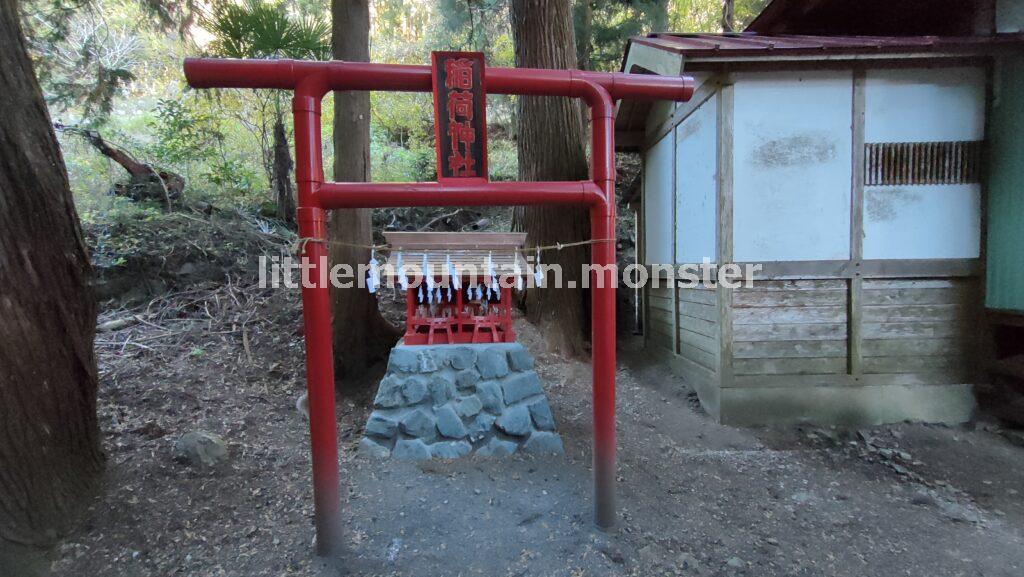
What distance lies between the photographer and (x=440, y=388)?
3855mm

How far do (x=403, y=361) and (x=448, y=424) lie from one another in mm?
631

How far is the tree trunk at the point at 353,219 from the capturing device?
492 cm

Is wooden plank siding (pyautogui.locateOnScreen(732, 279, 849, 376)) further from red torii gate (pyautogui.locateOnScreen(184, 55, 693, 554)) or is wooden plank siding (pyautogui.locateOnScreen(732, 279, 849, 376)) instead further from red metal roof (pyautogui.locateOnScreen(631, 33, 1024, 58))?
red torii gate (pyautogui.locateOnScreen(184, 55, 693, 554))

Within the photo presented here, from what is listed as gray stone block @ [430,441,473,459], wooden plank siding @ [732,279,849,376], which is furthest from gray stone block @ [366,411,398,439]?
wooden plank siding @ [732,279,849,376]

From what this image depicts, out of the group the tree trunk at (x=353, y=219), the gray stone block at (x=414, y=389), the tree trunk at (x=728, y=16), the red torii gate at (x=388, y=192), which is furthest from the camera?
the tree trunk at (x=728, y=16)

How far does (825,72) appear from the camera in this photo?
14.5 ft

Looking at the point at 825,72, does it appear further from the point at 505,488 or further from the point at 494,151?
the point at 494,151

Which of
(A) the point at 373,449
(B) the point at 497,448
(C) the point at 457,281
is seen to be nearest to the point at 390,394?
(A) the point at 373,449

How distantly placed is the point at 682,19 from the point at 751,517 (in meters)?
12.9

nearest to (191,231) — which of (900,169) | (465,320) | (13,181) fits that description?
(13,181)

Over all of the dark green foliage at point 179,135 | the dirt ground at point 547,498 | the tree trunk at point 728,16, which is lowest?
the dirt ground at point 547,498

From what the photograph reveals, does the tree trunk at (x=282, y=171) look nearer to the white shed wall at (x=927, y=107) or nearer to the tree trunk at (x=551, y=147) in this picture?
the tree trunk at (x=551, y=147)

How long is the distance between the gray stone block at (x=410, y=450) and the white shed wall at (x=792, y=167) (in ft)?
10.8

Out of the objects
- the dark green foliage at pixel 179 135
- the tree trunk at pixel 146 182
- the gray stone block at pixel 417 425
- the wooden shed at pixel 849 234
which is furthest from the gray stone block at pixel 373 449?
the dark green foliage at pixel 179 135
